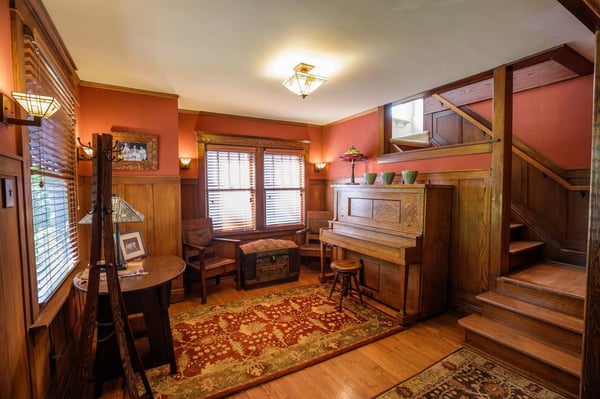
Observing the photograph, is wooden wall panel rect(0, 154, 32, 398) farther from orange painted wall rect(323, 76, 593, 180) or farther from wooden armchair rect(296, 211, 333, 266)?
orange painted wall rect(323, 76, 593, 180)

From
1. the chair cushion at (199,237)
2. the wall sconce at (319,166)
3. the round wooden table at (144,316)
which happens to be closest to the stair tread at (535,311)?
the round wooden table at (144,316)

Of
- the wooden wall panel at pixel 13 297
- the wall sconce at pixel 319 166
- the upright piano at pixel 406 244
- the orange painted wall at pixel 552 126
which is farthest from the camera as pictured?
the wall sconce at pixel 319 166

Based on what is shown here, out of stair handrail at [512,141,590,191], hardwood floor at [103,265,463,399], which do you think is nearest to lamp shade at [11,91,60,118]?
hardwood floor at [103,265,463,399]

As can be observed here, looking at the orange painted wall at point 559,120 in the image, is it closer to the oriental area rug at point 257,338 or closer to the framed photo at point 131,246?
the oriental area rug at point 257,338

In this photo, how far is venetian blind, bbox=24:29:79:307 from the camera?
177cm

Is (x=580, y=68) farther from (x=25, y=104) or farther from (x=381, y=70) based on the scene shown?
(x=25, y=104)

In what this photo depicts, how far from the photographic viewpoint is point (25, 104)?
4.76 ft

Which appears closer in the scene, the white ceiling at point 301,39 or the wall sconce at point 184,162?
the white ceiling at point 301,39

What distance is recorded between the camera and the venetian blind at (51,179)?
1.77m

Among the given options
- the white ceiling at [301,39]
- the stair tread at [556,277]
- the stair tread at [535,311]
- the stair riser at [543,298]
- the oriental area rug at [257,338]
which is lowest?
the oriental area rug at [257,338]

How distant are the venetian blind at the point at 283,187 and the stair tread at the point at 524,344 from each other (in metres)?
3.15

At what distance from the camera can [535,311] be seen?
7.68ft

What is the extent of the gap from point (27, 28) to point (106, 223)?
1.28m

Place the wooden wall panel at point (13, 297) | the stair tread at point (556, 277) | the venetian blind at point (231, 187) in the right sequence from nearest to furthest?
the wooden wall panel at point (13, 297) → the stair tread at point (556, 277) → the venetian blind at point (231, 187)
